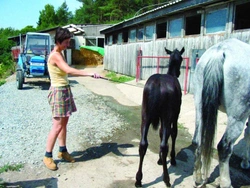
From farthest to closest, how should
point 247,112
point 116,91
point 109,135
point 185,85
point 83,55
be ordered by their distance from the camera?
point 83,55
point 116,91
point 185,85
point 109,135
point 247,112

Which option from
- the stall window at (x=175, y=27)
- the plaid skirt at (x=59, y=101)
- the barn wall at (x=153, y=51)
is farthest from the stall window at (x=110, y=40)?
the plaid skirt at (x=59, y=101)

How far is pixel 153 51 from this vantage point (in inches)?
439

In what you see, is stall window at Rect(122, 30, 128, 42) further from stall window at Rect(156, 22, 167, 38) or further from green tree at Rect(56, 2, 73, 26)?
green tree at Rect(56, 2, 73, 26)

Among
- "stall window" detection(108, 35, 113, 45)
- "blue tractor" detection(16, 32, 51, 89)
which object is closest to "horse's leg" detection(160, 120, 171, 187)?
"blue tractor" detection(16, 32, 51, 89)

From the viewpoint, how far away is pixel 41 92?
948cm

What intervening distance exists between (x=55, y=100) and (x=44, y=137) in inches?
65.6

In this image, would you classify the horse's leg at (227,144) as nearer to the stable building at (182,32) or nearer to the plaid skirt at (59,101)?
the plaid skirt at (59,101)

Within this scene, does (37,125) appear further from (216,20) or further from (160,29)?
(160,29)

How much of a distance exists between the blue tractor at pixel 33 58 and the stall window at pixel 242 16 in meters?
8.07

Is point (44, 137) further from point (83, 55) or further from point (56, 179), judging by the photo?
point (83, 55)

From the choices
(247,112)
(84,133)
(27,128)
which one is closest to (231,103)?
(247,112)

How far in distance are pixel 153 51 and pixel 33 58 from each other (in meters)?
5.88

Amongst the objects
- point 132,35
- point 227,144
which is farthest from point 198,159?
point 132,35

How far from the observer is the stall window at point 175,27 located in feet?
30.1
